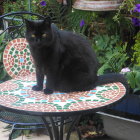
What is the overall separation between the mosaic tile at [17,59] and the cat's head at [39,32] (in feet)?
2.69

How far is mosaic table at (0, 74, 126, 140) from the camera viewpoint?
1.79 meters

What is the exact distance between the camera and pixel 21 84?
7.79 ft

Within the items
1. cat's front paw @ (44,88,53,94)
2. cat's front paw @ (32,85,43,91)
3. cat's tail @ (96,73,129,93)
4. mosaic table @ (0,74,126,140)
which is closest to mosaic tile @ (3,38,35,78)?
mosaic table @ (0,74,126,140)

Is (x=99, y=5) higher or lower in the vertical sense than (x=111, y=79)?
higher

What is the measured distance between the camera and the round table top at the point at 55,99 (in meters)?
1.81

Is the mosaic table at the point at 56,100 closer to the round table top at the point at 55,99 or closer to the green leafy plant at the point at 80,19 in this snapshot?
the round table top at the point at 55,99

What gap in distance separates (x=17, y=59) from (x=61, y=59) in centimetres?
80

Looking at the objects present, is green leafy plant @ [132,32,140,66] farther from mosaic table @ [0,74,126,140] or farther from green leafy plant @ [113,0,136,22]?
mosaic table @ [0,74,126,140]

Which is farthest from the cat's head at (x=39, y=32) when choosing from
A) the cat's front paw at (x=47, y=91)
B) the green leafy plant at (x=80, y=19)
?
the green leafy plant at (x=80, y=19)

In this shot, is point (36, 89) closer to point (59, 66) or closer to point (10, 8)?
point (59, 66)

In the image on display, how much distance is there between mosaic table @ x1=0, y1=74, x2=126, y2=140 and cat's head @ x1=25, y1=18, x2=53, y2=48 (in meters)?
0.36

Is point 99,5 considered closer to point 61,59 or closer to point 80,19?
point 80,19

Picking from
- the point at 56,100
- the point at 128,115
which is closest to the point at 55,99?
the point at 56,100

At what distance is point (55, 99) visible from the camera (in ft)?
6.67
